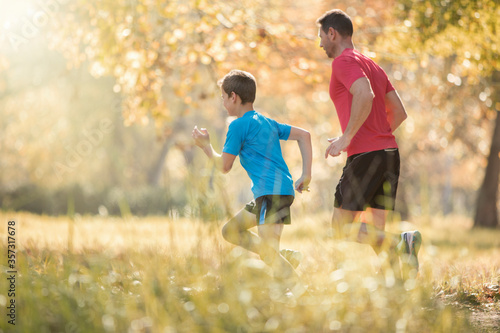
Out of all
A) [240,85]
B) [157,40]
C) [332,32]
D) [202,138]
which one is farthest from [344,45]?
[157,40]

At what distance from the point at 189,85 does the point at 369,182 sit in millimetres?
4860

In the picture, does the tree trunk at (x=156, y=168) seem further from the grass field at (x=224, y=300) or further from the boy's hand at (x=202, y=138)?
the grass field at (x=224, y=300)

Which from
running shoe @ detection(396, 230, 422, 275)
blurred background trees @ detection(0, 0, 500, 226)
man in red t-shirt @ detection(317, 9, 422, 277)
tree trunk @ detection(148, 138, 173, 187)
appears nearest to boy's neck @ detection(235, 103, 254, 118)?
blurred background trees @ detection(0, 0, 500, 226)

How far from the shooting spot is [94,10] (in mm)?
7652

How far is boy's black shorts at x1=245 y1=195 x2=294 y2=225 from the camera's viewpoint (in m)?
3.85

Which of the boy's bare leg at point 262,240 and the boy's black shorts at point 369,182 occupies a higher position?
the boy's black shorts at point 369,182

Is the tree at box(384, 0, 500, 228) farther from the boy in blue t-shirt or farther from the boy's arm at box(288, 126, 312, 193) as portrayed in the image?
the boy in blue t-shirt

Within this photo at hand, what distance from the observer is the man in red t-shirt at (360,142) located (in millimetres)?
3908

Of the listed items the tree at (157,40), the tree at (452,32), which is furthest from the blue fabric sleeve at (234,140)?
the tree at (452,32)

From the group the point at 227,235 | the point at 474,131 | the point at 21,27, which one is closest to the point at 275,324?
the point at 227,235

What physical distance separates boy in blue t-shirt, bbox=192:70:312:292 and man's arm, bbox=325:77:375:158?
0.30 metres

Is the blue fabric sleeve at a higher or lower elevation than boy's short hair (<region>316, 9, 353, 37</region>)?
lower

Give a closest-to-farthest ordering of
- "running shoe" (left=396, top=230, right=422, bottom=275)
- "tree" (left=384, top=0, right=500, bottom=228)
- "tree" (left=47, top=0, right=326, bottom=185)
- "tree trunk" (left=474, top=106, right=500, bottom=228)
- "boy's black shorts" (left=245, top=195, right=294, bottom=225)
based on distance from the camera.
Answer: "running shoe" (left=396, top=230, right=422, bottom=275), "boy's black shorts" (left=245, top=195, right=294, bottom=225), "tree" (left=384, top=0, right=500, bottom=228), "tree" (left=47, top=0, right=326, bottom=185), "tree trunk" (left=474, top=106, right=500, bottom=228)

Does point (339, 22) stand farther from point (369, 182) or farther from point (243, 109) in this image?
point (369, 182)
